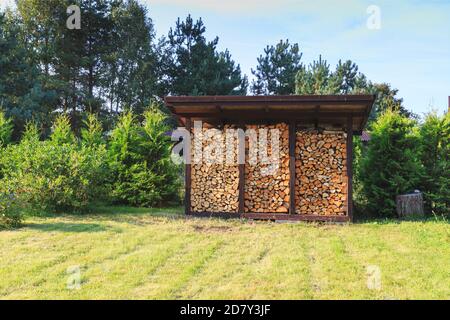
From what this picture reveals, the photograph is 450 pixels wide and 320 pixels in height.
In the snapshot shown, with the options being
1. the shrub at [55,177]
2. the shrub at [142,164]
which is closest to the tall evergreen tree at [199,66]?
the shrub at [142,164]

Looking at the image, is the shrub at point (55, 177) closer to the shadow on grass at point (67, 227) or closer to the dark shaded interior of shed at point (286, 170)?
the shadow on grass at point (67, 227)

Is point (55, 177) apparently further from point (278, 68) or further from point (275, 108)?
point (278, 68)

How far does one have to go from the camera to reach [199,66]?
2256 cm

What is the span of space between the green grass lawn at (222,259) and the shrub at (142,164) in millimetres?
2380

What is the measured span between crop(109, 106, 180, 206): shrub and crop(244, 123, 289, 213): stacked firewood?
8.69ft

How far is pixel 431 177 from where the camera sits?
8.92 metres

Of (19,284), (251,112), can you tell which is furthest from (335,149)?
(19,284)

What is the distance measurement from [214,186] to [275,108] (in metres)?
2.00

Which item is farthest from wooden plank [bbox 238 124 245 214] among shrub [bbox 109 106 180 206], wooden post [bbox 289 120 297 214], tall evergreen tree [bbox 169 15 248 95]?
tall evergreen tree [bbox 169 15 248 95]

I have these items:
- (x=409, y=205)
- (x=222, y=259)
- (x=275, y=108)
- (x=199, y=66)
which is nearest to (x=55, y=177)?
(x=275, y=108)

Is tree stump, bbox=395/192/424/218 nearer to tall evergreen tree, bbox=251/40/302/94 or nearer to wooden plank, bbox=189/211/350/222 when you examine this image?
wooden plank, bbox=189/211/350/222

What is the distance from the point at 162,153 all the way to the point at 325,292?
7.07m

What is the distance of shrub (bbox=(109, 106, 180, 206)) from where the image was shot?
33.4 feet

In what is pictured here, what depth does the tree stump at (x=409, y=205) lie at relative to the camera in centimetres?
851
